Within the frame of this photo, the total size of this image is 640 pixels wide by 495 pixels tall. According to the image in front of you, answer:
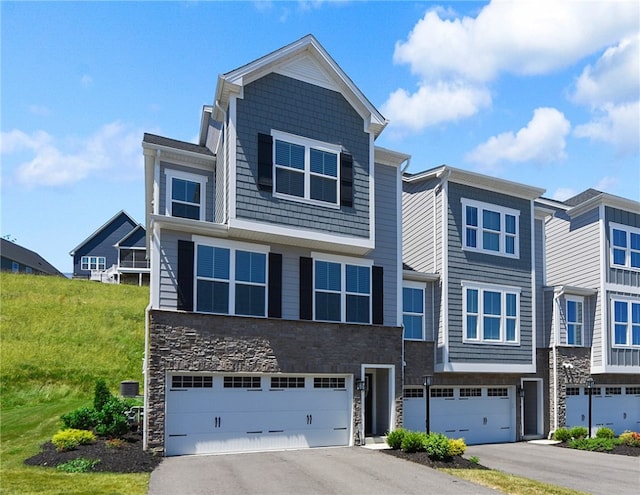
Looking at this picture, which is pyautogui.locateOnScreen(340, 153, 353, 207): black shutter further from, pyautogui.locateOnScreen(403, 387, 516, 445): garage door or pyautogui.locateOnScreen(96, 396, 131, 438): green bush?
pyautogui.locateOnScreen(96, 396, 131, 438): green bush

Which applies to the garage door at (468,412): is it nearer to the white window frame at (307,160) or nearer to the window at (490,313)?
the window at (490,313)

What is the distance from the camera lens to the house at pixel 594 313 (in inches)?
915

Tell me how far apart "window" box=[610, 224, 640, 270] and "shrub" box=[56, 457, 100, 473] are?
20450 mm

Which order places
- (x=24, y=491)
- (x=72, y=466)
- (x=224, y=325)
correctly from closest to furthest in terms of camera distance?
(x=24, y=491)
(x=72, y=466)
(x=224, y=325)

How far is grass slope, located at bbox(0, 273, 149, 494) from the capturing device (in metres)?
12.0

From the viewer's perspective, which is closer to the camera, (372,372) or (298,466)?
(298,466)

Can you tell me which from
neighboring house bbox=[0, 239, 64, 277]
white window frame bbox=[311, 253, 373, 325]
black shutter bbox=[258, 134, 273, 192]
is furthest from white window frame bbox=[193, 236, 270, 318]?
neighboring house bbox=[0, 239, 64, 277]

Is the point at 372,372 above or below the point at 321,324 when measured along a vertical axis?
below

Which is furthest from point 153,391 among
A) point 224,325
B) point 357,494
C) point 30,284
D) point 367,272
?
point 30,284

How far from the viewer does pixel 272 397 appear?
55.1 ft

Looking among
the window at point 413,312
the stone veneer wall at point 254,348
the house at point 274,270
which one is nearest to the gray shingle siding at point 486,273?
the window at point 413,312

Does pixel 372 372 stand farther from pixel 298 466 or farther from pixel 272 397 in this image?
pixel 298 466

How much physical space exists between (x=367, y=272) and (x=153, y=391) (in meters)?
7.19

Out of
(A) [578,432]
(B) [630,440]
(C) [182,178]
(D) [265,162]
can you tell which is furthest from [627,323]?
(C) [182,178]
